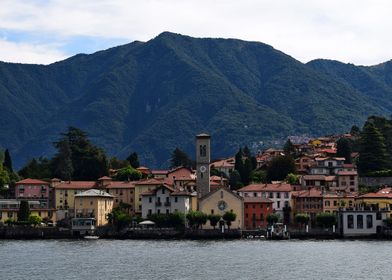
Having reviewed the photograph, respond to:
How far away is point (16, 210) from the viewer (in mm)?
138875

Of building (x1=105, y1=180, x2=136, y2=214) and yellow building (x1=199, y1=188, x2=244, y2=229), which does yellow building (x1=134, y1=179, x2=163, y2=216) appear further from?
yellow building (x1=199, y1=188, x2=244, y2=229)

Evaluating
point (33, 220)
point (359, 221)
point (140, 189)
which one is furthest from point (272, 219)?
point (33, 220)

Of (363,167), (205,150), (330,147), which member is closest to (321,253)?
(205,150)

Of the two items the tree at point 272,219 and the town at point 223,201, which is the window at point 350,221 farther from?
the tree at point 272,219

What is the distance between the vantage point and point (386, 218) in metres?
126

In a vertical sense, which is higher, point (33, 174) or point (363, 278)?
point (33, 174)

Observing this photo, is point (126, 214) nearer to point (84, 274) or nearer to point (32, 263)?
point (32, 263)

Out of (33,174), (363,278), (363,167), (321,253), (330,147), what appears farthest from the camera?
(330,147)

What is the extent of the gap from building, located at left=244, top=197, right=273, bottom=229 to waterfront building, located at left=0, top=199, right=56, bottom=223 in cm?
2780

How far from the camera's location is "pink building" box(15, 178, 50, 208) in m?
149

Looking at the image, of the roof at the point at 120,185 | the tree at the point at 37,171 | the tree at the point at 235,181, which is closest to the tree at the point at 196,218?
the roof at the point at 120,185

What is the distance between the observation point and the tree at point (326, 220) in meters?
128

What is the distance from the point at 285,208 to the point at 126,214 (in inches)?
879

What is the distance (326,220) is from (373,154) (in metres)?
35.7
